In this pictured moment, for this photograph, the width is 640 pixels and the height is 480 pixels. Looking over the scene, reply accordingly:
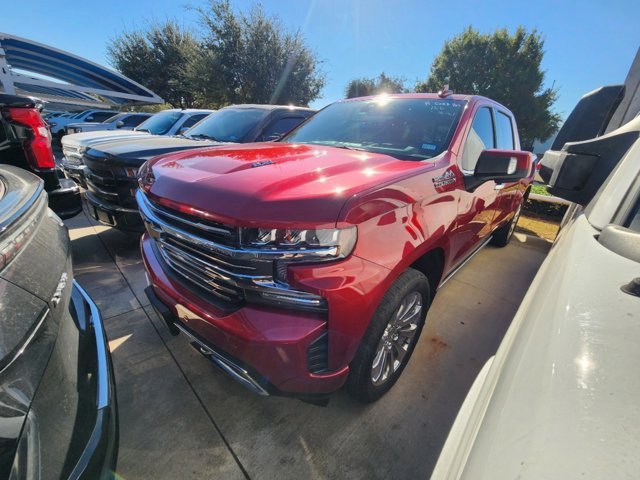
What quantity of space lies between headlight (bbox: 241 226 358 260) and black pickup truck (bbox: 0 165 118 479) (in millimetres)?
708

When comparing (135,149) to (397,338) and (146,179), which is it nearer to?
(146,179)

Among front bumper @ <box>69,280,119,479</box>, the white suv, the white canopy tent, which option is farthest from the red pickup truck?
the white canopy tent

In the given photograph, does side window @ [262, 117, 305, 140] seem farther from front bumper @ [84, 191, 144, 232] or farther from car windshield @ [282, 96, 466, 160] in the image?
front bumper @ [84, 191, 144, 232]

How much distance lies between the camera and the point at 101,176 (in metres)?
3.44

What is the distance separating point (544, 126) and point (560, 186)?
94.6 ft

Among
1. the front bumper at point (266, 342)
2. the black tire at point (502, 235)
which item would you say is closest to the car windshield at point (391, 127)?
the front bumper at point (266, 342)

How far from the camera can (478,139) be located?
2.54m

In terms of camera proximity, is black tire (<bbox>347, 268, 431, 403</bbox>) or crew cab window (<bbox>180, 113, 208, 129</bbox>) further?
crew cab window (<bbox>180, 113, 208, 129</bbox>)

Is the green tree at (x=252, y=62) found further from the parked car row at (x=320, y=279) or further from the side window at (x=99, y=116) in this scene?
the parked car row at (x=320, y=279)

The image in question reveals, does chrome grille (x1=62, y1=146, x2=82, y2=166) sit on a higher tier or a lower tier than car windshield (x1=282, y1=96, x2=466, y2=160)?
lower

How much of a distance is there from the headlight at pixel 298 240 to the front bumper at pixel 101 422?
2.40ft

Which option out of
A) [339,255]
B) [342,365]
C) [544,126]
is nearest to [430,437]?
[342,365]

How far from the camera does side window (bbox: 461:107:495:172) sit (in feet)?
7.45

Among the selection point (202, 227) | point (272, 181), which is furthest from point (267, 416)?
point (272, 181)
